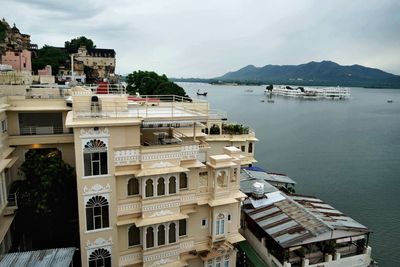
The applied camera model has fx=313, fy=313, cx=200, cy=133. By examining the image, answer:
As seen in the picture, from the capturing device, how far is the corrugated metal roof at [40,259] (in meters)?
12.2

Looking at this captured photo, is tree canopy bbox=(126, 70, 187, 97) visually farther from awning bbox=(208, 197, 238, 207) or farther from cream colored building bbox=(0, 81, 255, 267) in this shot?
awning bbox=(208, 197, 238, 207)

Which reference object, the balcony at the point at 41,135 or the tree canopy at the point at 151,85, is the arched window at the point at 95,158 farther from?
the tree canopy at the point at 151,85

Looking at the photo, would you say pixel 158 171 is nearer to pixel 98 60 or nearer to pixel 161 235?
pixel 161 235

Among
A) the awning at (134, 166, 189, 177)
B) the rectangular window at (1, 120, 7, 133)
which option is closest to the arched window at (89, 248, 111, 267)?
the awning at (134, 166, 189, 177)

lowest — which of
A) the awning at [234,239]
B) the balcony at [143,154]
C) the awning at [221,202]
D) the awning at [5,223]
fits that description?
the awning at [234,239]

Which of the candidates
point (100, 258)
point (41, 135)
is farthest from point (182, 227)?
point (41, 135)

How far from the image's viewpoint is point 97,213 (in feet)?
44.1

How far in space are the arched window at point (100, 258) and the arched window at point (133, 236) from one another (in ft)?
3.46

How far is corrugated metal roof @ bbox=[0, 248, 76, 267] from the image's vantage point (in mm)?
12195

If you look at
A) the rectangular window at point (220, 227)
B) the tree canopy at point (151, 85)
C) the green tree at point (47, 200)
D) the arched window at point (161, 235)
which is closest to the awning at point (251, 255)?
the rectangular window at point (220, 227)

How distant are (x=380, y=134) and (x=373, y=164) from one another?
25148 millimetres

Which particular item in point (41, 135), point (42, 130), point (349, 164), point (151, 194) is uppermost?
point (42, 130)

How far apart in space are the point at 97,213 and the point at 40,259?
8.89 ft

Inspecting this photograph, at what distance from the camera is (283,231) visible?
17.3m
